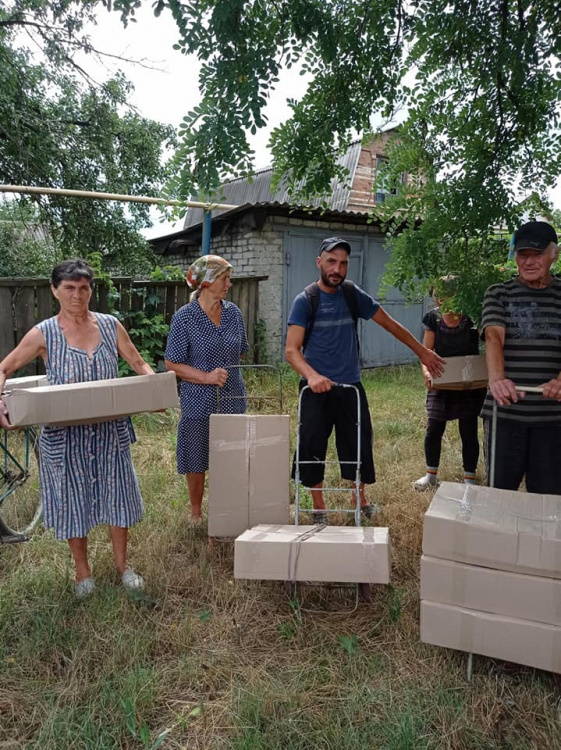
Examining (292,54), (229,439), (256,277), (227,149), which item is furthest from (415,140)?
(256,277)

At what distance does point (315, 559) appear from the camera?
2.72 m

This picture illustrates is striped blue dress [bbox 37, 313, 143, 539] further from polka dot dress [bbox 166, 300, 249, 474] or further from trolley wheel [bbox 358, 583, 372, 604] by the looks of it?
trolley wheel [bbox 358, 583, 372, 604]

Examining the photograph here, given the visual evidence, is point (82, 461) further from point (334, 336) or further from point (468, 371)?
point (468, 371)

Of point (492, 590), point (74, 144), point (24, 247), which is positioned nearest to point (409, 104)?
point (492, 590)

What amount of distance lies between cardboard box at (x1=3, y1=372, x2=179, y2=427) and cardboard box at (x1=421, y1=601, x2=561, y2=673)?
63.0 inches

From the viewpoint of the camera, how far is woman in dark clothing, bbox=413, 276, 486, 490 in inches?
180

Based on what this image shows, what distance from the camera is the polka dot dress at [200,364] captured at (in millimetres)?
3736

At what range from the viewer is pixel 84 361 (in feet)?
10.00

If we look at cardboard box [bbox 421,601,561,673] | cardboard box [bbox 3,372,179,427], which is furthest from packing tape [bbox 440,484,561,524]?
cardboard box [bbox 3,372,179,427]

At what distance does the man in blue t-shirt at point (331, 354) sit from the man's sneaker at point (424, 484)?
1.04 meters

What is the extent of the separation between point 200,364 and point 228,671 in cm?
185

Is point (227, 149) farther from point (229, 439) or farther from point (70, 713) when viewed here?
point (70, 713)

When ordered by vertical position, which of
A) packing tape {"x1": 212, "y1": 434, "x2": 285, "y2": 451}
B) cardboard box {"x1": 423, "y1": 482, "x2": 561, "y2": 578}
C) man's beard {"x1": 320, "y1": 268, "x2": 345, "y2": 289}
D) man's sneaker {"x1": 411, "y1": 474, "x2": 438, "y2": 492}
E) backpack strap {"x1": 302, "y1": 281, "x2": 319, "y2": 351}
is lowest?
man's sneaker {"x1": 411, "y1": 474, "x2": 438, "y2": 492}

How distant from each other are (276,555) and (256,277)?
6.96m
